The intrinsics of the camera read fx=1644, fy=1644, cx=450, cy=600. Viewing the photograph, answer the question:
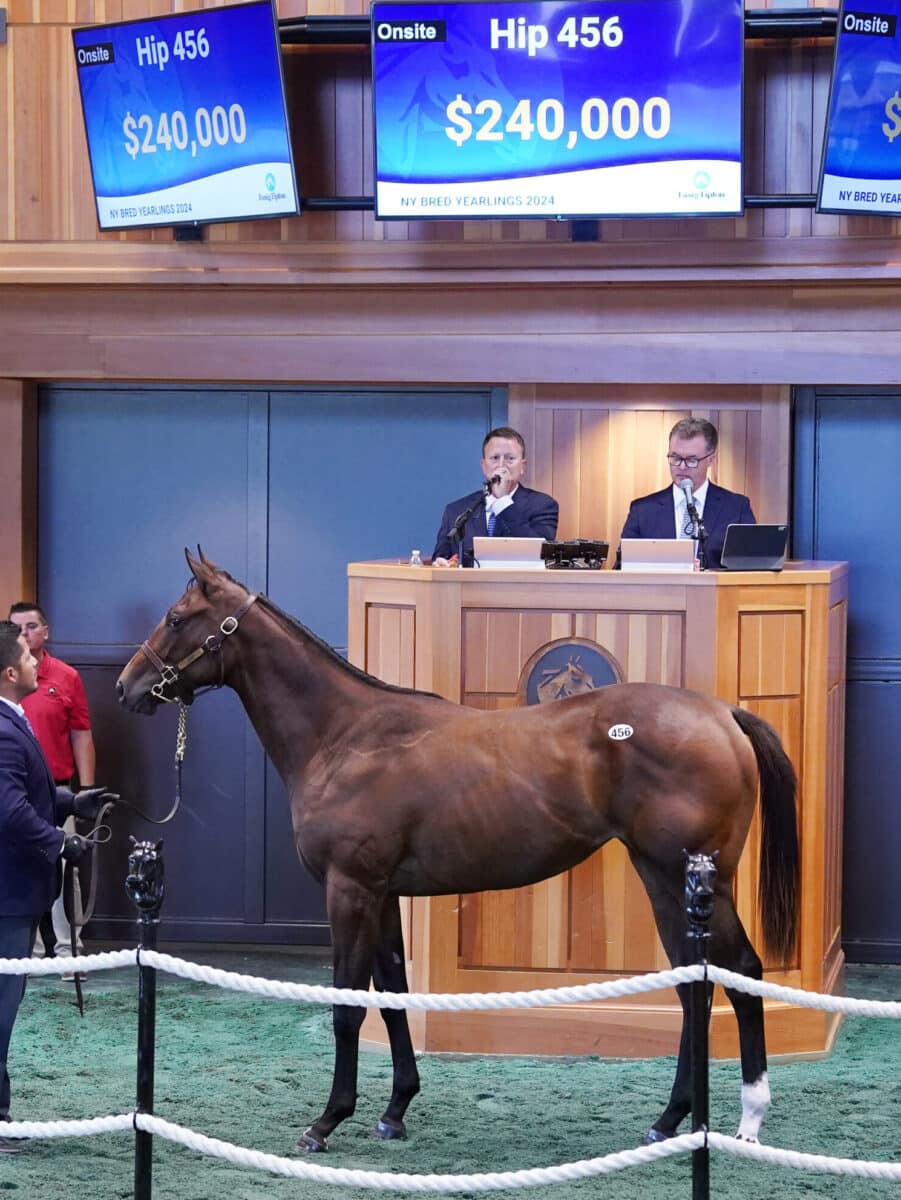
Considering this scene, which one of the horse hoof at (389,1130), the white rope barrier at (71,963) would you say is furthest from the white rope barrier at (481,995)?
the horse hoof at (389,1130)

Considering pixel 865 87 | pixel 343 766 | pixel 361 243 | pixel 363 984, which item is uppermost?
pixel 865 87

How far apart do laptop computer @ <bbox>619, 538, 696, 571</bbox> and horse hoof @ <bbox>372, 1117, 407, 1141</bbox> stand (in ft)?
6.98

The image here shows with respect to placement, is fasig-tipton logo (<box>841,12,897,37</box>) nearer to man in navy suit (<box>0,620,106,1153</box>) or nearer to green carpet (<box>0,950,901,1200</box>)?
green carpet (<box>0,950,901,1200</box>)

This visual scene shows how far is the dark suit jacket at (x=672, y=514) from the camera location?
662 centimetres

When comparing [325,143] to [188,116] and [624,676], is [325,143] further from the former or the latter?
[624,676]

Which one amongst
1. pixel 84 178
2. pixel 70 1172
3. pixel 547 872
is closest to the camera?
pixel 70 1172

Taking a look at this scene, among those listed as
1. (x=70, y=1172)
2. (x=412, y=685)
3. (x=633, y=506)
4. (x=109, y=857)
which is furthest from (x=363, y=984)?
(x=109, y=857)

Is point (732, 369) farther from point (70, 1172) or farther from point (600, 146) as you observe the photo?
point (70, 1172)

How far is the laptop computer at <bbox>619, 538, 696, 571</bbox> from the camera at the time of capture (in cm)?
601

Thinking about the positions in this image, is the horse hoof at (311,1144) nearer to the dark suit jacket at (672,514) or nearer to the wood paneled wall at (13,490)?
the dark suit jacket at (672,514)

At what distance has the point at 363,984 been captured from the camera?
5.10 meters

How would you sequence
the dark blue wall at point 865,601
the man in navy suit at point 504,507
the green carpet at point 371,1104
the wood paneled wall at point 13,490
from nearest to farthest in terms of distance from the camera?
the green carpet at point 371,1104
the man in navy suit at point 504,507
the dark blue wall at point 865,601
the wood paneled wall at point 13,490

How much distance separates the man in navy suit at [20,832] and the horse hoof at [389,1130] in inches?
43.3

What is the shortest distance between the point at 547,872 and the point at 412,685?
124 centimetres
